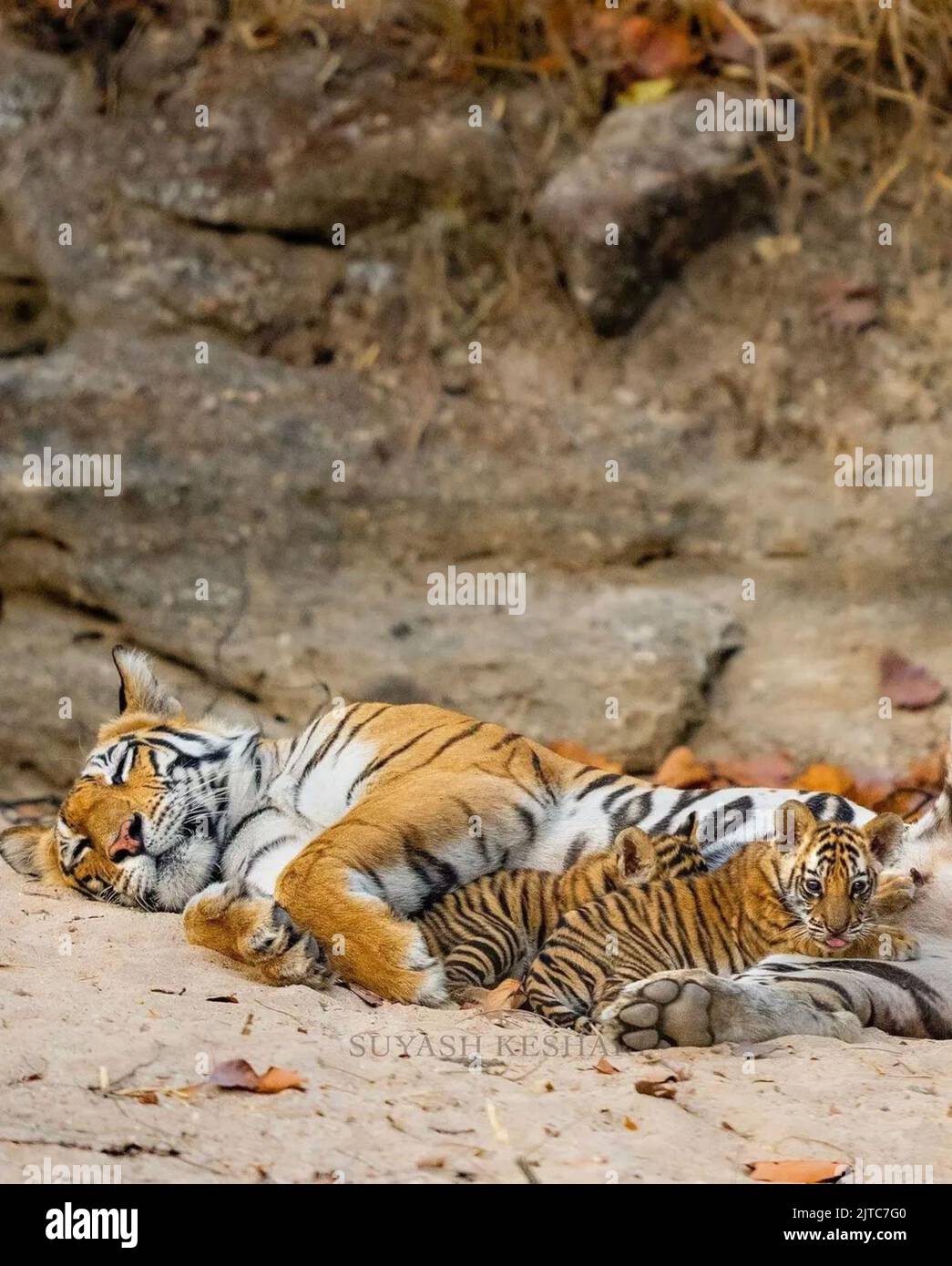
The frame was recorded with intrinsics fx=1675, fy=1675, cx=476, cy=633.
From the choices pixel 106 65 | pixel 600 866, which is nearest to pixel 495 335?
pixel 106 65

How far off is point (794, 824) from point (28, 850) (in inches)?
85.1

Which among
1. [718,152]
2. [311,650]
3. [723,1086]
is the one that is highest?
[718,152]

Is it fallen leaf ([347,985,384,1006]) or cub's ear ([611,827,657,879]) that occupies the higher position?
cub's ear ([611,827,657,879])

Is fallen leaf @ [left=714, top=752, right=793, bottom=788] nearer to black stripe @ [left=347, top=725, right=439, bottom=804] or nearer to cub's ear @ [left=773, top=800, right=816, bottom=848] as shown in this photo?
black stripe @ [left=347, top=725, right=439, bottom=804]

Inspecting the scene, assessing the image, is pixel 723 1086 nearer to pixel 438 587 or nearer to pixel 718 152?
pixel 438 587

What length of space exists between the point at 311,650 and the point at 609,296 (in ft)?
6.49

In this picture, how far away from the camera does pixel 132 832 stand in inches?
170

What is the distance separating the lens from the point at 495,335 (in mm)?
7316

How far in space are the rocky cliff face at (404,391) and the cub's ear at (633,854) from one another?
102 inches

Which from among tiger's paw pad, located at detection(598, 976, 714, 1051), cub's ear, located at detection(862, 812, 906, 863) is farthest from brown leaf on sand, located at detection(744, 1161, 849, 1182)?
cub's ear, located at detection(862, 812, 906, 863)

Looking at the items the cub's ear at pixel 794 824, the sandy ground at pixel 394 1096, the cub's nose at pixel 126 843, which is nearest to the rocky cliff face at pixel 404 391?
the cub's nose at pixel 126 843

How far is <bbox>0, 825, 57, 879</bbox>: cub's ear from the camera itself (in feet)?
15.3

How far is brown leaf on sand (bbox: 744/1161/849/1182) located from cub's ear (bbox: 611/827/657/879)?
130cm

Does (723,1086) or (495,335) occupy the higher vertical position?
(495,335)
